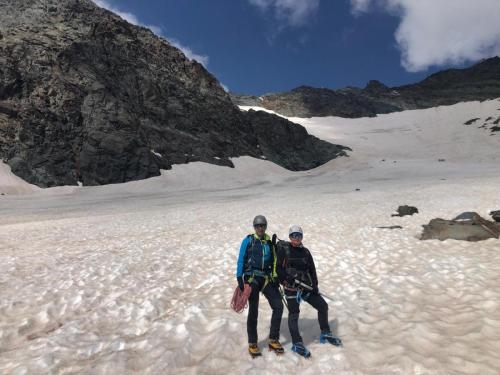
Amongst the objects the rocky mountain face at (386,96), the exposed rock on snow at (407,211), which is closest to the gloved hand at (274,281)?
the exposed rock on snow at (407,211)

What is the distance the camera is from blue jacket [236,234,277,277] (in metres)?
7.38

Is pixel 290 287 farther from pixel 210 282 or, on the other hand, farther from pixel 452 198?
pixel 452 198

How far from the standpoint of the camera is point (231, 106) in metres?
82.4

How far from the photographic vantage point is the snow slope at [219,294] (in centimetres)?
702

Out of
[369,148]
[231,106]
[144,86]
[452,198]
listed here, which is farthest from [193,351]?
[369,148]

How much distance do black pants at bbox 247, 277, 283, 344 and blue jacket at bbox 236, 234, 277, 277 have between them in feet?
0.66

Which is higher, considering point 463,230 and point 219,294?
point 463,230

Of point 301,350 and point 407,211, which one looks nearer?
point 301,350

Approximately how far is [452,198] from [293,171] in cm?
4905

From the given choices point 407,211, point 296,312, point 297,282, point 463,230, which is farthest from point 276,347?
point 407,211

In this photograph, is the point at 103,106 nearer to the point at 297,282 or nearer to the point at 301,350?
the point at 297,282

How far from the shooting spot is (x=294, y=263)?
757 centimetres

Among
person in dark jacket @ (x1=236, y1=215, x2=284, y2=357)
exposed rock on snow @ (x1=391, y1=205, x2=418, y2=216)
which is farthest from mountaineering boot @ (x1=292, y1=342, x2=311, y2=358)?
exposed rock on snow @ (x1=391, y1=205, x2=418, y2=216)

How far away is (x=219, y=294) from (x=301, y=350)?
4.46 meters
